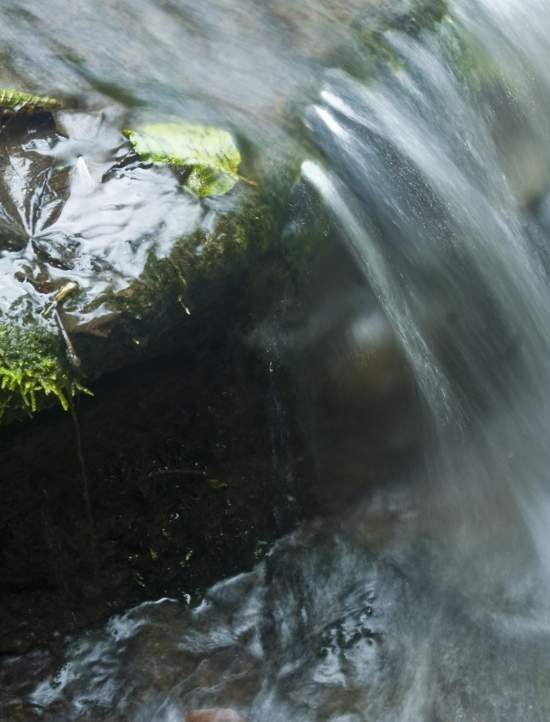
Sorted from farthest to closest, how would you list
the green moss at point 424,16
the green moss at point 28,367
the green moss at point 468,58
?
the green moss at point 468,58, the green moss at point 424,16, the green moss at point 28,367

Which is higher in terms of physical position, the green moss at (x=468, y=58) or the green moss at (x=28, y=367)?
the green moss at (x=468, y=58)

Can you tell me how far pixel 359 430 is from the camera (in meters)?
3.68

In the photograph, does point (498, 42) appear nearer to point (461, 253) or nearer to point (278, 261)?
point (461, 253)

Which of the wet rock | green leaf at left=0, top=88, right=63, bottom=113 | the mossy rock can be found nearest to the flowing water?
the wet rock

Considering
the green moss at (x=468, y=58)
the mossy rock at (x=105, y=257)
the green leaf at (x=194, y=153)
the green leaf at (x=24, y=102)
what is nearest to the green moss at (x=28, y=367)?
the mossy rock at (x=105, y=257)

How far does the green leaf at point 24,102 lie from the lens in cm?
309

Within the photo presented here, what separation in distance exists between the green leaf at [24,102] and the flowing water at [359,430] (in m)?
0.17

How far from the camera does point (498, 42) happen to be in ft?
16.1

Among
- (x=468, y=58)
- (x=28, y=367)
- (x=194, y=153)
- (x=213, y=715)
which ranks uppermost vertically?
(x=468, y=58)

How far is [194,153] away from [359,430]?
122cm

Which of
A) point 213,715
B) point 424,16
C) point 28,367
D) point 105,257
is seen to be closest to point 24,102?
point 105,257

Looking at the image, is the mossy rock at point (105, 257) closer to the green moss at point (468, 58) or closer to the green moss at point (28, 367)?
the green moss at point (28, 367)

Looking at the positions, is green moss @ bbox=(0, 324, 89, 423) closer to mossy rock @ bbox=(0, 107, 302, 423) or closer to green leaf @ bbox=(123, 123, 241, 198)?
mossy rock @ bbox=(0, 107, 302, 423)

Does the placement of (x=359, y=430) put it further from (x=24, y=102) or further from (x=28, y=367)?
(x=24, y=102)
